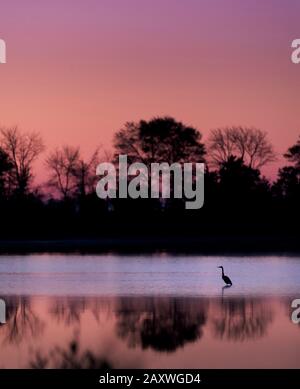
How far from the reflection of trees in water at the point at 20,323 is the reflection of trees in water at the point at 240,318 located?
3610 mm

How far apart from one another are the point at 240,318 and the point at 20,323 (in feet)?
15.1

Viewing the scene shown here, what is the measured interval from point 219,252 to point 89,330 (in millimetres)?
35043

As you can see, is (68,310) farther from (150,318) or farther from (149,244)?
(149,244)

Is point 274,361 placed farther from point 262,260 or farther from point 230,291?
point 262,260

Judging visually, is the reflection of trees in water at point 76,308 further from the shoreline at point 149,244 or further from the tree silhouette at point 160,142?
the tree silhouette at point 160,142

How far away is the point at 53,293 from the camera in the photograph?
3055 centimetres

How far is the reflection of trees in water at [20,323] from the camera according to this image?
20.9 m

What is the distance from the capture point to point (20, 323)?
74.8 feet

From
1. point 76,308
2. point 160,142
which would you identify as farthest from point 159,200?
point 76,308

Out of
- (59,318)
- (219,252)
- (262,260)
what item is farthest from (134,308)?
(219,252)

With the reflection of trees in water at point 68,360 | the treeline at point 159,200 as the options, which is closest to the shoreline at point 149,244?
the treeline at point 159,200

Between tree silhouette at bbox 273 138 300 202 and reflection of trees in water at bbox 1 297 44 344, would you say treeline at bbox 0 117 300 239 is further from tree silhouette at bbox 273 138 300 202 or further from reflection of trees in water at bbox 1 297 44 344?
reflection of trees in water at bbox 1 297 44 344

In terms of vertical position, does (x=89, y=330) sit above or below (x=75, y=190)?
below

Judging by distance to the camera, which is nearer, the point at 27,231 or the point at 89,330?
the point at 89,330
